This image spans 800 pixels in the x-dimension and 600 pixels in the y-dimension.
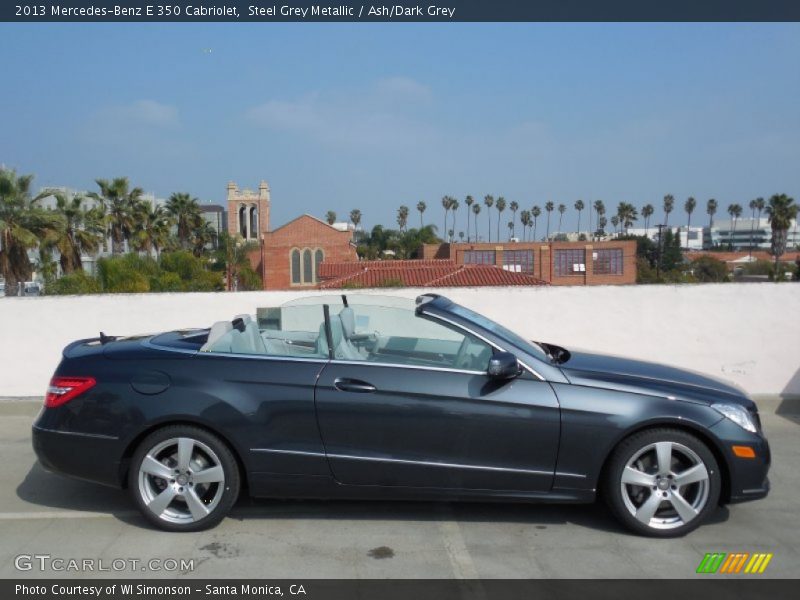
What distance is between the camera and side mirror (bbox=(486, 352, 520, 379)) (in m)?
4.45

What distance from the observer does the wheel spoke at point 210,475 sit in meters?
4.50

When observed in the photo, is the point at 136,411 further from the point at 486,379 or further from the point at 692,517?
the point at 692,517

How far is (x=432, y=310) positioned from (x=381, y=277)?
43.5m

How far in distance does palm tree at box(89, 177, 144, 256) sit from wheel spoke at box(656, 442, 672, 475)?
48.3m

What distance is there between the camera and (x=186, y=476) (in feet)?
14.9

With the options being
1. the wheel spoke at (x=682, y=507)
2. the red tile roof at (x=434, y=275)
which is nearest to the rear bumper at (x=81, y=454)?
the wheel spoke at (x=682, y=507)

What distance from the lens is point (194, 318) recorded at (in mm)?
8297

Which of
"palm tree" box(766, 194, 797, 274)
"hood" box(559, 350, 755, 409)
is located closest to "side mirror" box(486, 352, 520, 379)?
"hood" box(559, 350, 755, 409)

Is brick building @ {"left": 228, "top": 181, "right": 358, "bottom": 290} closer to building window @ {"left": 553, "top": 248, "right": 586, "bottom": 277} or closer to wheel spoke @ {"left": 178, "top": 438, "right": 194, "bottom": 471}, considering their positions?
building window @ {"left": 553, "top": 248, "right": 586, "bottom": 277}

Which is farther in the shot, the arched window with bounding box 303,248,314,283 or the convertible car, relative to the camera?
the arched window with bounding box 303,248,314,283

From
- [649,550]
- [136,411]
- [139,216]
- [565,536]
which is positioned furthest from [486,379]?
[139,216]

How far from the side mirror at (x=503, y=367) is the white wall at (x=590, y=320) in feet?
12.7

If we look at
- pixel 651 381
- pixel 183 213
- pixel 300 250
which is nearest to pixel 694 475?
pixel 651 381

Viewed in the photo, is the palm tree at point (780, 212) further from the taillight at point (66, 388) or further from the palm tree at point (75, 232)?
the taillight at point (66, 388)
